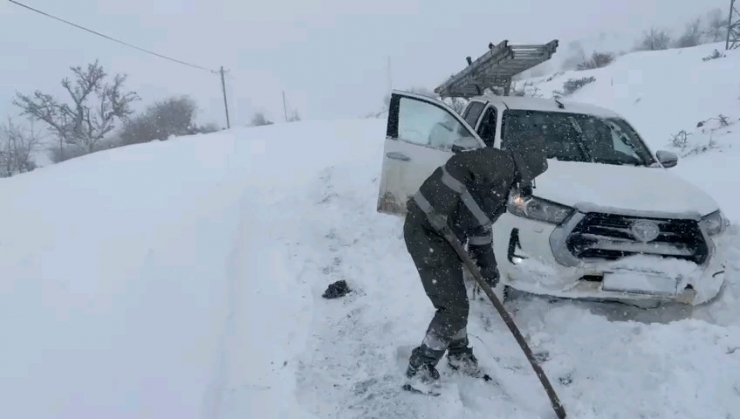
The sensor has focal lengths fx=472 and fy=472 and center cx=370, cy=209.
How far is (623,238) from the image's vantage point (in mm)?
3479

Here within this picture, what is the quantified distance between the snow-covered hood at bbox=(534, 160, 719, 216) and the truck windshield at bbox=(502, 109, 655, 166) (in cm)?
37

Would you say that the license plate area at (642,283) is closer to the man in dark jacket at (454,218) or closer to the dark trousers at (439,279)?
the man in dark jacket at (454,218)

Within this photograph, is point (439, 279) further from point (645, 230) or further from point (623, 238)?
point (645, 230)

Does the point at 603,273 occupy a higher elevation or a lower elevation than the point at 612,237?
lower

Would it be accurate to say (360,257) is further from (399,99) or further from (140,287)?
(140,287)

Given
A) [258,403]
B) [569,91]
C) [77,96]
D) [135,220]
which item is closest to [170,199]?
[135,220]

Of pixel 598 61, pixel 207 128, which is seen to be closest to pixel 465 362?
pixel 598 61

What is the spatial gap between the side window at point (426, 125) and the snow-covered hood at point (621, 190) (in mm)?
1157

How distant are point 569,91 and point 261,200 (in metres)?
17.5

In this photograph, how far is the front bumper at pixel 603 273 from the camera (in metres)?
3.40

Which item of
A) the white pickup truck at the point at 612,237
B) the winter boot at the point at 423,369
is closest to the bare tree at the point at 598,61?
the white pickup truck at the point at 612,237

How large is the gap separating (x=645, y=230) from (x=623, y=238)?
0.51 feet

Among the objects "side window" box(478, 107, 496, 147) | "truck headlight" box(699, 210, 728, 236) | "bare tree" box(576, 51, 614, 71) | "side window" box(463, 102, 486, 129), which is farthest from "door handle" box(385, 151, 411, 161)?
"bare tree" box(576, 51, 614, 71)

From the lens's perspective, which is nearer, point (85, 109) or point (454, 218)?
point (454, 218)
